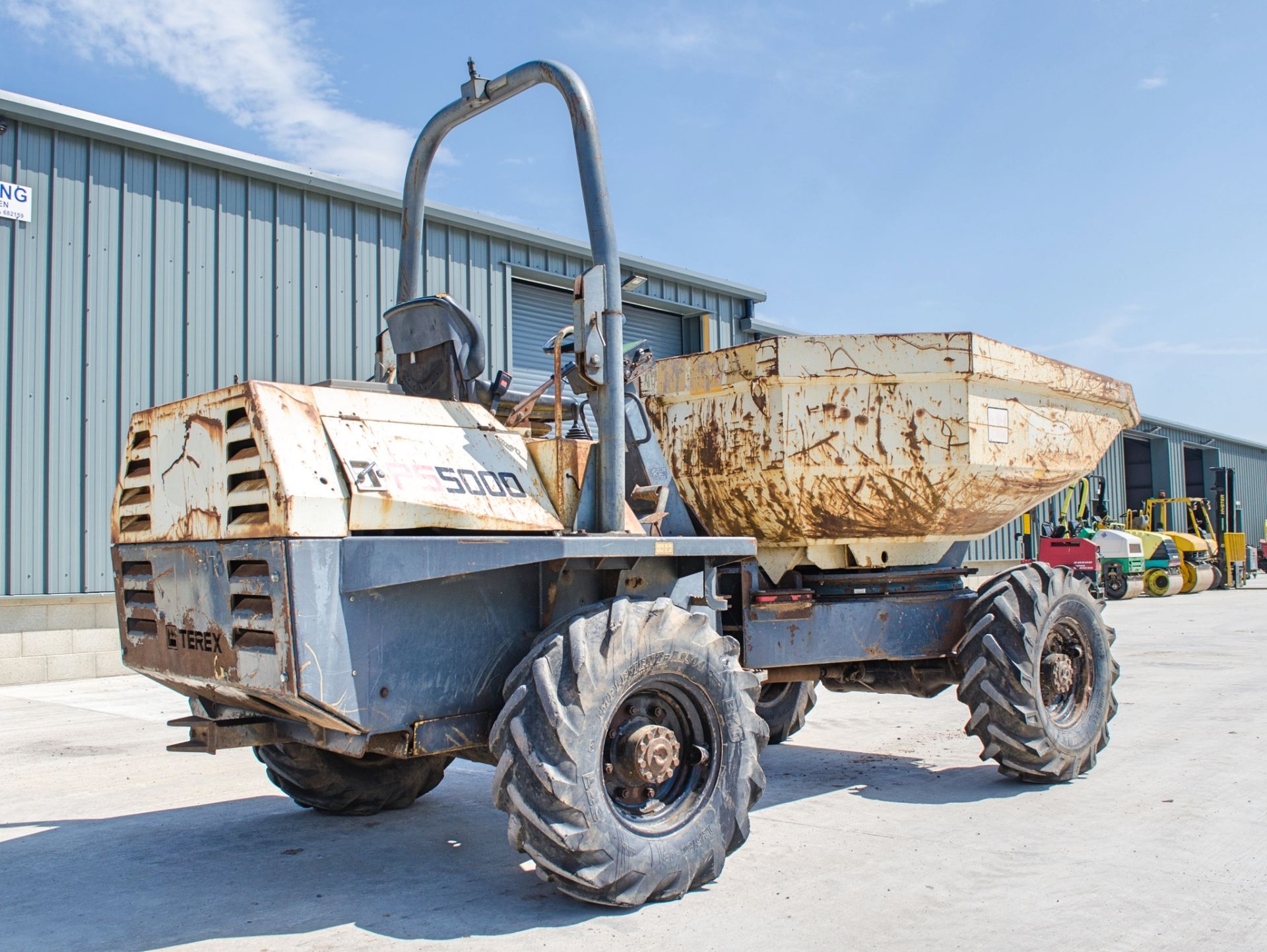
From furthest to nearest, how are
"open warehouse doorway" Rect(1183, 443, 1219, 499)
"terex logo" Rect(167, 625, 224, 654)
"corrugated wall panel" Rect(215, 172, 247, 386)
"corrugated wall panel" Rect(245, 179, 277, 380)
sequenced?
"open warehouse doorway" Rect(1183, 443, 1219, 499), "corrugated wall panel" Rect(245, 179, 277, 380), "corrugated wall panel" Rect(215, 172, 247, 386), "terex logo" Rect(167, 625, 224, 654)

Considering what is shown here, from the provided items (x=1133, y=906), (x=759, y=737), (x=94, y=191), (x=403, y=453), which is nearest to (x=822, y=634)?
(x=759, y=737)

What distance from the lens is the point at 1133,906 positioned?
4008mm

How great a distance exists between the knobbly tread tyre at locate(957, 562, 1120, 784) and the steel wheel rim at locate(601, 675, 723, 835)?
6.89ft

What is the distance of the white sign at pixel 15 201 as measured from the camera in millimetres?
11383

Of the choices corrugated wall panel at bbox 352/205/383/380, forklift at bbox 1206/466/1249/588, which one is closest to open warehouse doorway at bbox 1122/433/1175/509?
forklift at bbox 1206/466/1249/588

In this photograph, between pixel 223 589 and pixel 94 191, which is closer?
pixel 223 589

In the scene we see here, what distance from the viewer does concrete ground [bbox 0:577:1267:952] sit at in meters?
3.80

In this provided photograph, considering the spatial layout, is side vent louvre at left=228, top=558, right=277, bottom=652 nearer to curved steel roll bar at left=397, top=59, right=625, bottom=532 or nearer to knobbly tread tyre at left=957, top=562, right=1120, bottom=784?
curved steel roll bar at left=397, top=59, right=625, bottom=532

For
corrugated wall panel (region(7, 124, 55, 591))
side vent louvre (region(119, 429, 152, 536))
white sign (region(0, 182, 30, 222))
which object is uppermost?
white sign (region(0, 182, 30, 222))

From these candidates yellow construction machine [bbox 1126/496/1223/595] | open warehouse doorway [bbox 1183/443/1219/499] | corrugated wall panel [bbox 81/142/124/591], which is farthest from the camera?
open warehouse doorway [bbox 1183/443/1219/499]

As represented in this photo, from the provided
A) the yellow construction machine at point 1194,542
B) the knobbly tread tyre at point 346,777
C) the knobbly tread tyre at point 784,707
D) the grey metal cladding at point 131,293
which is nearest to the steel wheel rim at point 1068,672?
the knobbly tread tyre at point 784,707

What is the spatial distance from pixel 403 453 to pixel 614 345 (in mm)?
960

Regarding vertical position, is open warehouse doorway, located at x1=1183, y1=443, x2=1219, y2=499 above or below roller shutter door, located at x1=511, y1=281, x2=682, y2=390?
below

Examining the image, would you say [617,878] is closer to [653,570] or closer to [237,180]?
[653,570]
